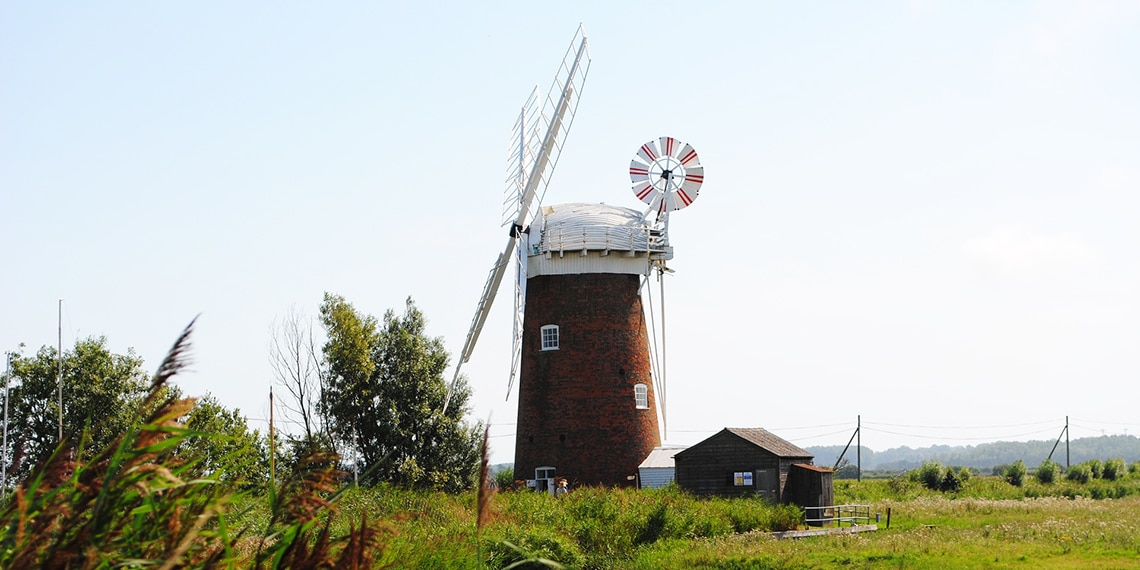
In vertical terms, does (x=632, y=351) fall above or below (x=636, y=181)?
below

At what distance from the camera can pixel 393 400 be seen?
37500mm

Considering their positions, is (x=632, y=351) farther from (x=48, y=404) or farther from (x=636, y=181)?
(x=48, y=404)

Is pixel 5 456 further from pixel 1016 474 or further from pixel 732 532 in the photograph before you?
pixel 1016 474

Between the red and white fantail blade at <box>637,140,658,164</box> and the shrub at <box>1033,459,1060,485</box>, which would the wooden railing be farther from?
the shrub at <box>1033,459,1060,485</box>

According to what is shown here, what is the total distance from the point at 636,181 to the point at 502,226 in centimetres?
416

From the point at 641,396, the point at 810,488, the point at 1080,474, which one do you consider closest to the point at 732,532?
the point at 810,488

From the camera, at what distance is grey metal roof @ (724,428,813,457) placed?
1254 inches

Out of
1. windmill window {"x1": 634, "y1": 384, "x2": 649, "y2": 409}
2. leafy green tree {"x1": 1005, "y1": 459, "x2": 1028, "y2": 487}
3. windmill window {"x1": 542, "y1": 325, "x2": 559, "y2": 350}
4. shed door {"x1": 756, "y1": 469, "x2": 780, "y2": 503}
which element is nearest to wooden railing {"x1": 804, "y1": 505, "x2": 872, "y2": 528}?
shed door {"x1": 756, "y1": 469, "x2": 780, "y2": 503}

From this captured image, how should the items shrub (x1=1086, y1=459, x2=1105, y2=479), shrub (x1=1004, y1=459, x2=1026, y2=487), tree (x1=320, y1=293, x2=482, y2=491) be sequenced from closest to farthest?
tree (x1=320, y1=293, x2=482, y2=491) → shrub (x1=1004, y1=459, x2=1026, y2=487) → shrub (x1=1086, y1=459, x2=1105, y2=479)

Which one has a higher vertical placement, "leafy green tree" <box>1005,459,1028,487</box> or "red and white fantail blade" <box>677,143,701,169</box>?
"red and white fantail blade" <box>677,143,701,169</box>

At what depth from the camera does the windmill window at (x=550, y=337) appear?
3349 centimetres

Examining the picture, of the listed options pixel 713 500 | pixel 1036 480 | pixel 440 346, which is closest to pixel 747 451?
pixel 713 500

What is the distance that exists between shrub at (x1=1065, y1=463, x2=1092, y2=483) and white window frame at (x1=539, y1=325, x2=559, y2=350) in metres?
23.7

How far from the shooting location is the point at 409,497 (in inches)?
770
